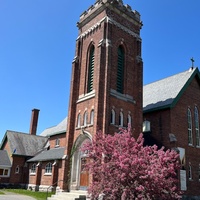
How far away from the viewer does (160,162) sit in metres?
13.5

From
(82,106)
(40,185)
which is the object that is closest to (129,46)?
(82,106)

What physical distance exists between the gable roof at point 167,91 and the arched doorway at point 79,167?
7.34m

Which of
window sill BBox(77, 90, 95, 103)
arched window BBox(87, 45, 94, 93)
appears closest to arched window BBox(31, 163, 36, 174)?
window sill BBox(77, 90, 95, 103)

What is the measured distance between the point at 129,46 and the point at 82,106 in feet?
24.0

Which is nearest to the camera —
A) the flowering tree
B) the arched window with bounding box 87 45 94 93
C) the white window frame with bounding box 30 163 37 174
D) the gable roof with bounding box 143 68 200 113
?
the flowering tree

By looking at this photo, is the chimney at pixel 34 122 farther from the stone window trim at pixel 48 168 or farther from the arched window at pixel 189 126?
the arched window at pixel 189 126

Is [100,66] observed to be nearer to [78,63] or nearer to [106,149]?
[78,63]

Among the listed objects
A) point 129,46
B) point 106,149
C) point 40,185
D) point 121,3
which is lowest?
point 40,185

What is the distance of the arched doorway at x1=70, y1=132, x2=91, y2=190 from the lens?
20422 mm

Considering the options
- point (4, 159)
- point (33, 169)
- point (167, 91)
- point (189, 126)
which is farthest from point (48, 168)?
point (189, 126)

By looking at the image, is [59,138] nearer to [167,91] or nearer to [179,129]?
[167,91]

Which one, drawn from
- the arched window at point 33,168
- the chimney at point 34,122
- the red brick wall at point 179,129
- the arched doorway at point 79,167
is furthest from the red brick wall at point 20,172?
the red brick wall at point 179,129

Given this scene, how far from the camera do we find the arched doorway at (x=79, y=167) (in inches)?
804

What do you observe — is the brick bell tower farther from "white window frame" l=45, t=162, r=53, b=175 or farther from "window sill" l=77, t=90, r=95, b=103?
"white window frame" l=45, t=162, r=53, b=175
